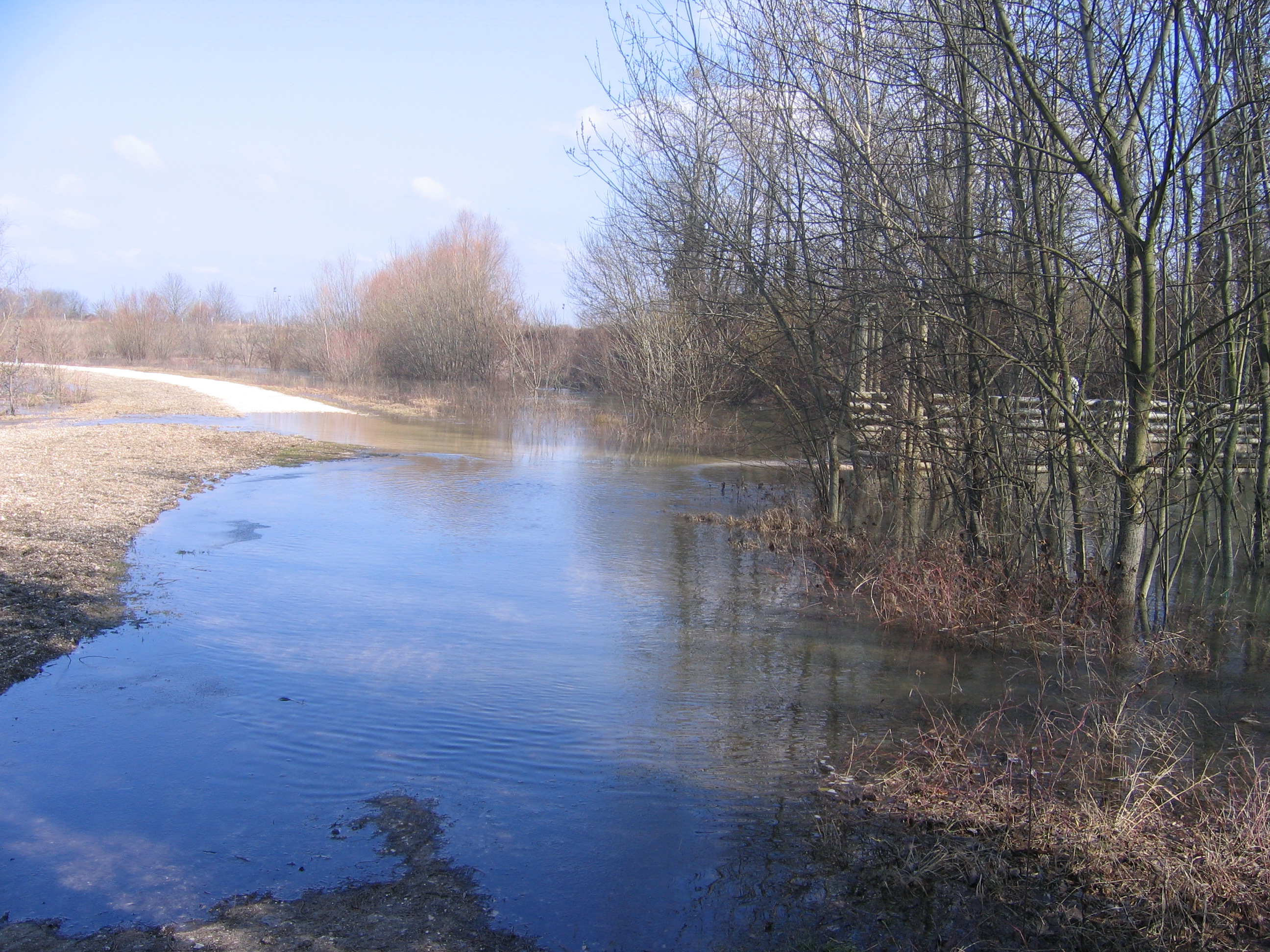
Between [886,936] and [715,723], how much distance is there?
7.76 feet

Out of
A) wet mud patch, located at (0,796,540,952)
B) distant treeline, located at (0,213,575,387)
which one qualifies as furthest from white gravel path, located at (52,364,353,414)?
wet mud patch, located at (0,796,540,952)

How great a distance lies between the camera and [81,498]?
38.1ft

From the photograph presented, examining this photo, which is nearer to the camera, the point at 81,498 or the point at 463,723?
the point at 463,723

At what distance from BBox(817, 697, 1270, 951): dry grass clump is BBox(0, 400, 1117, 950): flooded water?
488 mm

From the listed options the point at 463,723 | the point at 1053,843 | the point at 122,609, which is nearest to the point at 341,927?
the point at 463,723

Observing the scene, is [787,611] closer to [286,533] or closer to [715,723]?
[715,723]

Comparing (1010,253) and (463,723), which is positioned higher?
(1010,253)

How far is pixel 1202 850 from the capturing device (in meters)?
3.68

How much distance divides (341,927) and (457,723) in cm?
227

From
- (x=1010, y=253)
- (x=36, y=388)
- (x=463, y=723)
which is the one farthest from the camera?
(x=36, y=388)

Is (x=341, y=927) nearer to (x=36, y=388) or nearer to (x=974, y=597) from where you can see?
(x=974, y=597)

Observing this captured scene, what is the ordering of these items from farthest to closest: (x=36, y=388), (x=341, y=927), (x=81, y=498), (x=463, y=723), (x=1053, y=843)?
(x=36, y=388)
(x=81, y=498)
(x=463, y=723)
(x=1053, y=843)
(x=341, y=927)

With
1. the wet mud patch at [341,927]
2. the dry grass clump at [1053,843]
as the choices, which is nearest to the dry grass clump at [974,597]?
the dry grass clump at [1053,843]

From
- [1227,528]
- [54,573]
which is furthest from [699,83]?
[54,573]
